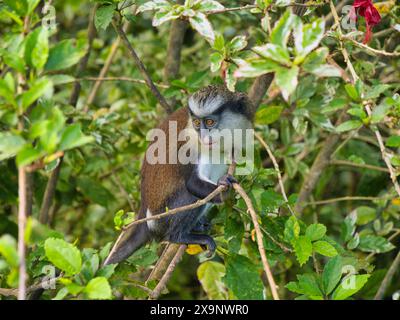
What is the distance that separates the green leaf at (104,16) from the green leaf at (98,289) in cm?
138

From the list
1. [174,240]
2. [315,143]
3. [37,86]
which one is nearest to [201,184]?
[174,240]

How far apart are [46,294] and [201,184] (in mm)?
1075

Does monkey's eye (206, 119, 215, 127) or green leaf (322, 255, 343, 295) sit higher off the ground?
monkey's eye (206, 119, 215, 127)

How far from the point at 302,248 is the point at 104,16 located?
4.60ft

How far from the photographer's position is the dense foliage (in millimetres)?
1985

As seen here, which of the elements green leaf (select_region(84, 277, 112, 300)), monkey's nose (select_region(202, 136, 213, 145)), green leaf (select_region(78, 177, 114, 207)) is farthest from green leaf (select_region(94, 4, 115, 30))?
green leaf (select_region(78, 177, 114, 207))

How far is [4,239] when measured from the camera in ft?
5.58

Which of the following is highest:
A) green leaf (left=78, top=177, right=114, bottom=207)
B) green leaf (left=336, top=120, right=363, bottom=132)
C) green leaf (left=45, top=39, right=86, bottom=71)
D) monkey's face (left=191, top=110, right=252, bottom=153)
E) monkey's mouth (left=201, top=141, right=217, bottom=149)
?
green leaf (left=78, top=177, right=114, bottom=207)

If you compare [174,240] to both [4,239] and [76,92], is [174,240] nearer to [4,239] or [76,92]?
[76,92]

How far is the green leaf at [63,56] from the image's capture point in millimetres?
1977

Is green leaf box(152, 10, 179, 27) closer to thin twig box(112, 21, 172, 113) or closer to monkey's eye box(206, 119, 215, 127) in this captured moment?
thin twig box(112, 21, 172, 113)

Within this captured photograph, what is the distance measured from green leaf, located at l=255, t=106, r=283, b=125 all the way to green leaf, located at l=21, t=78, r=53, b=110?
2.04 metres

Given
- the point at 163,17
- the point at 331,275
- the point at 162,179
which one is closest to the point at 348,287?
the point at 331,275
